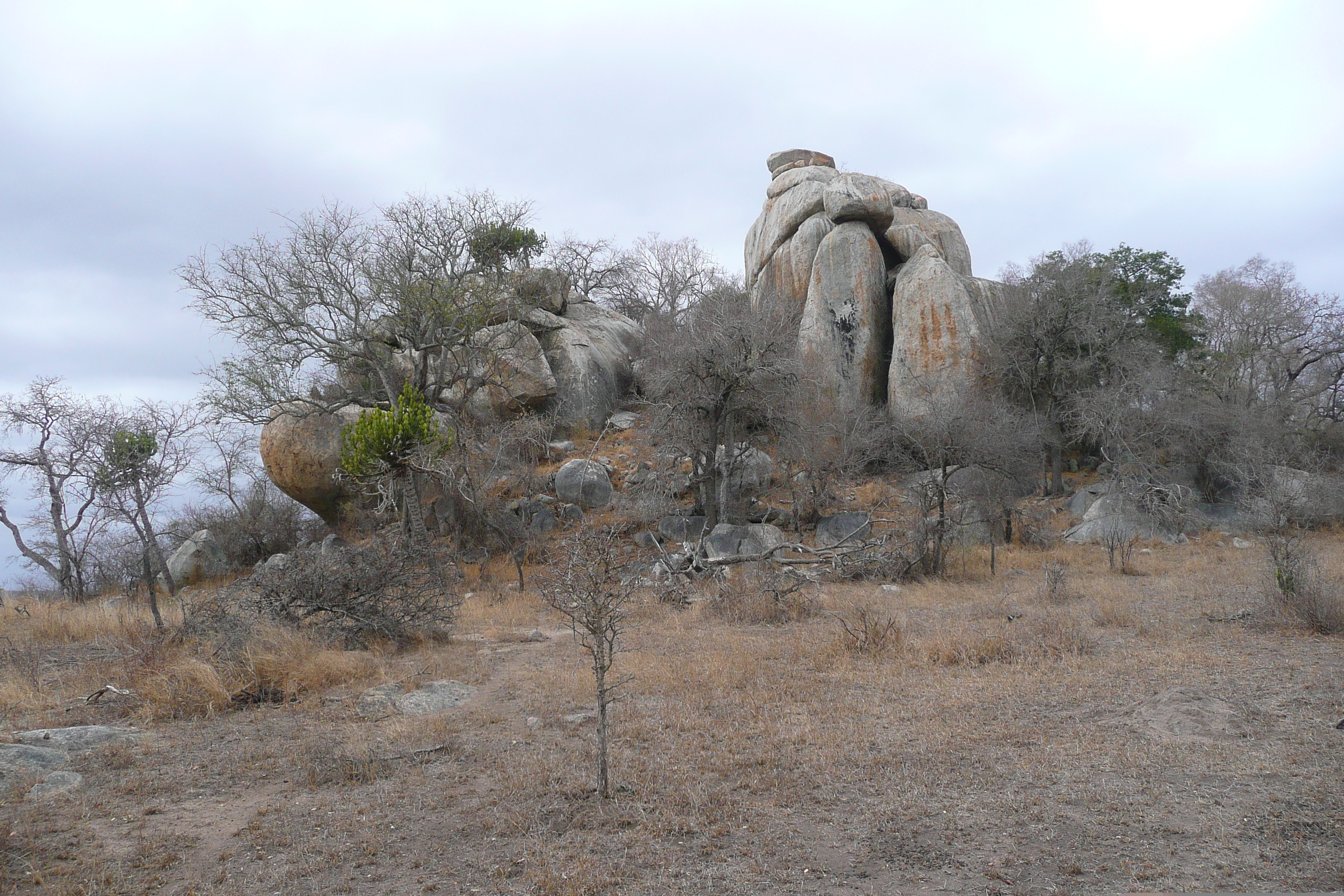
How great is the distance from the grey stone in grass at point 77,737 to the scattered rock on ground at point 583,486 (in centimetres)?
1450

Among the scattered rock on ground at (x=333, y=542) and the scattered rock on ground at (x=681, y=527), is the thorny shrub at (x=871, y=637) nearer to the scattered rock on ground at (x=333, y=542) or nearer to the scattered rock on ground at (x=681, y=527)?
the scattered rock on ground at (x=681, y=527)

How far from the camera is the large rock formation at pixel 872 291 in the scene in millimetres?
23531

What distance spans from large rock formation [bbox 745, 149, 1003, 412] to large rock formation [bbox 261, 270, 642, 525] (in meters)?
6.00

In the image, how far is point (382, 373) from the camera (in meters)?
19.4

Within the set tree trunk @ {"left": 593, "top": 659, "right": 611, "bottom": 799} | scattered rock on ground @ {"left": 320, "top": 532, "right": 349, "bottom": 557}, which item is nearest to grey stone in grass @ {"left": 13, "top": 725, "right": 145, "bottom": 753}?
tree trunk @ {"left": 593, "top": 659, "right": 611, "bottom": 799}

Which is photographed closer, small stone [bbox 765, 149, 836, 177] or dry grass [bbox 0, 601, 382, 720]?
dry grass [bbox 0, 601, 382, 720]

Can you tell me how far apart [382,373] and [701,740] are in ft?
52.4

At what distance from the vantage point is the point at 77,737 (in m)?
6.16

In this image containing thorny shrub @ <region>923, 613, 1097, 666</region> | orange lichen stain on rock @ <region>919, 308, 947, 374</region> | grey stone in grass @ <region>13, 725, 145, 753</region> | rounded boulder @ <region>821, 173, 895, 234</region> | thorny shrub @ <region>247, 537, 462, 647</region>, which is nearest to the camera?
grey stone in grass @ <region>13, 725, 145, 753</region>

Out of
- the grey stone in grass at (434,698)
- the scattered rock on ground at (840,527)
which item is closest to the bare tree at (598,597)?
the grey stone in grass at (434,698)

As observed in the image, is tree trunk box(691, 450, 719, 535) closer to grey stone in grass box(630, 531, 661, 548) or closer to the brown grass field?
grey stone in grass box(630, 531, 661, 548)

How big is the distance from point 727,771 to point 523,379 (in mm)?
19651

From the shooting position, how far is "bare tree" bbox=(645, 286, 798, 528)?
56.0 feet

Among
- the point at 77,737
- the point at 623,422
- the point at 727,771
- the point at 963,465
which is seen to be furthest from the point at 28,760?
the point at 623,422
